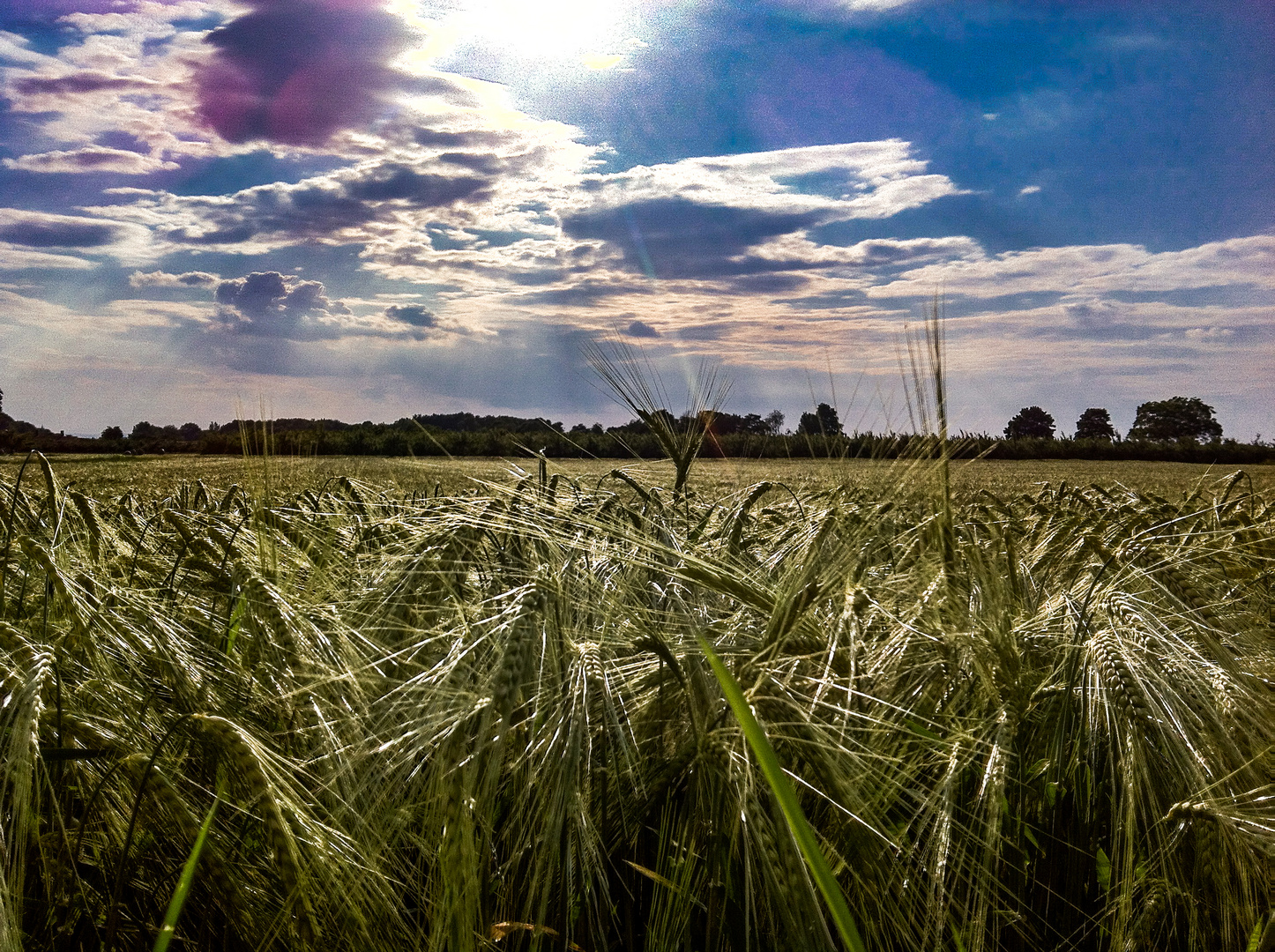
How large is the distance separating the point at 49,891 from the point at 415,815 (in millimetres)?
547

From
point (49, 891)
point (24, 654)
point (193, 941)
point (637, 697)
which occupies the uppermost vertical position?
point (24, 654)

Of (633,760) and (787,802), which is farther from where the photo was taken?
(633,760)

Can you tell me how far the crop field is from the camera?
3.98ft

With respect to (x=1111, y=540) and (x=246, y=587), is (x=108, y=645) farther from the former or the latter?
(x=1111, y=540)

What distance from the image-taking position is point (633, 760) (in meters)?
1.46

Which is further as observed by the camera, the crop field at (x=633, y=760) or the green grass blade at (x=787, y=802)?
the crop field at (x=633, y=760)

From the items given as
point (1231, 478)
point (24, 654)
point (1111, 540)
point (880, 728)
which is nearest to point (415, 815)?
point (24, 654)

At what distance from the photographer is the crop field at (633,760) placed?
1.21 m

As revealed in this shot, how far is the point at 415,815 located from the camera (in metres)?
1.49

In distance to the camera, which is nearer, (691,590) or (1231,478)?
(691,590)

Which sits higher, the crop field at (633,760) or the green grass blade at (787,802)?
the green grass blade at (787,802)

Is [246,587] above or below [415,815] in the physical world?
above

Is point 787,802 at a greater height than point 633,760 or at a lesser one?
greater

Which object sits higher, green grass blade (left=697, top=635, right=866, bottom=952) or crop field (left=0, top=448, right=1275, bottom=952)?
green grass blade (left=697, top=635, right=866, bottom=952)
